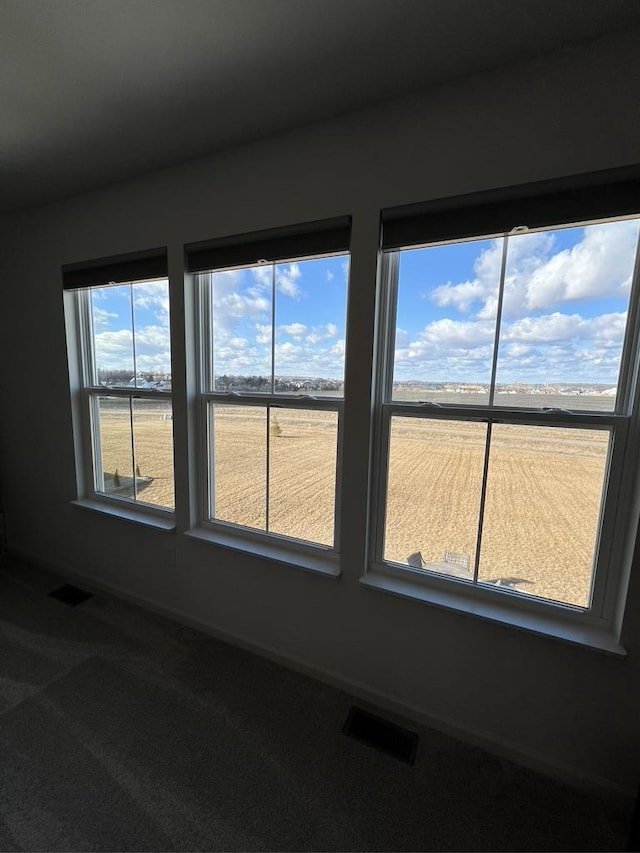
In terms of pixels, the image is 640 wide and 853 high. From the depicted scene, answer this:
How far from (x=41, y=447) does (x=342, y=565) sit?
2.39m

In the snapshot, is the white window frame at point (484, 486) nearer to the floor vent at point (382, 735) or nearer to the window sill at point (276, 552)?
the window sill at point (276, 552)

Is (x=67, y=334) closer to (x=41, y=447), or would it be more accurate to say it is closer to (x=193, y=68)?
(x=41, y=447)

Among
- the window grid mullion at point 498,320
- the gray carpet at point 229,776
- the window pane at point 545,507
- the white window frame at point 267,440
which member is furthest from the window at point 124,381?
the window pane at point 545,507

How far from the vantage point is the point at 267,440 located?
1.78m

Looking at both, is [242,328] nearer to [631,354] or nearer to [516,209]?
[516,209]

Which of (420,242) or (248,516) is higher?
(420,242)

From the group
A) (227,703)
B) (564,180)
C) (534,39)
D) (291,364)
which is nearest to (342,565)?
(227,703)

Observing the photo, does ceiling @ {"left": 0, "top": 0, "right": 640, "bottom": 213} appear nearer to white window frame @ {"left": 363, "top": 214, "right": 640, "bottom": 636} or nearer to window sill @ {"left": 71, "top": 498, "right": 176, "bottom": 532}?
white window frame @ {"left": 363, "top": 214, "right": 640, "bottom": 636}

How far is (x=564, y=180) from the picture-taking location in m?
1.10

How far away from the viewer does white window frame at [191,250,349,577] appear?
1.62 meters

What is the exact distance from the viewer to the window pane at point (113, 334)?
2.13 meters

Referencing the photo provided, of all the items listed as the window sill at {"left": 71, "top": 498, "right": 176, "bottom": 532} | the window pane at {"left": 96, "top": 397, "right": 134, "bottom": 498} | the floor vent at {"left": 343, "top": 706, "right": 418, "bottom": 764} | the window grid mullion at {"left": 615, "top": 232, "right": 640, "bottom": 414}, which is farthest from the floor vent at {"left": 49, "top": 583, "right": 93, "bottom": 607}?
the window grid mullion at {"left": 615, "top": 232, "right": 640, "bottom": 414}

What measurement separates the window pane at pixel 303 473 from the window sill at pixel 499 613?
0.33 m

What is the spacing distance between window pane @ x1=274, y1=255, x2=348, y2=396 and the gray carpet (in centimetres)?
145
